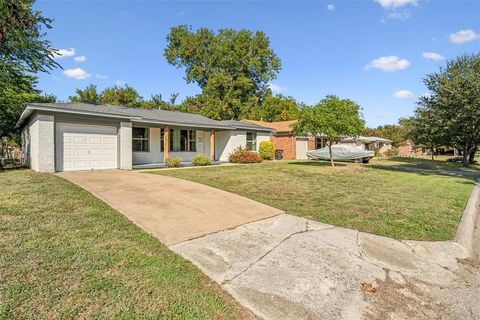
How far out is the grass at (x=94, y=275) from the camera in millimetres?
2533

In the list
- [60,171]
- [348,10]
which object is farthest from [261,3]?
[60,171]

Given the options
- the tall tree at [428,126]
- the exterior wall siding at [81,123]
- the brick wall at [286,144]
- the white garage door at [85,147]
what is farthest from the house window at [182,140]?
the tall tree at [428,126]

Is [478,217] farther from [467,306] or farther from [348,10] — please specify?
[348,10]

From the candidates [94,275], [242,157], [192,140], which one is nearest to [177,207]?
[94,275]

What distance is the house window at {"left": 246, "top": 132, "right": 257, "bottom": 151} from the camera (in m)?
22.4

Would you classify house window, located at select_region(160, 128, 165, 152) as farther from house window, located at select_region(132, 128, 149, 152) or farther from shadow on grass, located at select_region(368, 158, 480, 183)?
shadow on grass, located at select_region(368, 158, 480, 183)

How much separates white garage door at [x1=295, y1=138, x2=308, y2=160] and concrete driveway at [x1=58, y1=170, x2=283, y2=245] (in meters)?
19.5

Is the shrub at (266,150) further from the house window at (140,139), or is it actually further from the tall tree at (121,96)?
the tall tree at (121,96)

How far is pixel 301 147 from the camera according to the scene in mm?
27531

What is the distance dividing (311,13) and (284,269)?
1558 centimetres

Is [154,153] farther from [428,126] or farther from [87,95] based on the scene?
[87,95]

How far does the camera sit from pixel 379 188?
10.1 meters

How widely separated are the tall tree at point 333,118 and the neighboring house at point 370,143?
16.9 m

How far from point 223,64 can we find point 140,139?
78.3 feet
